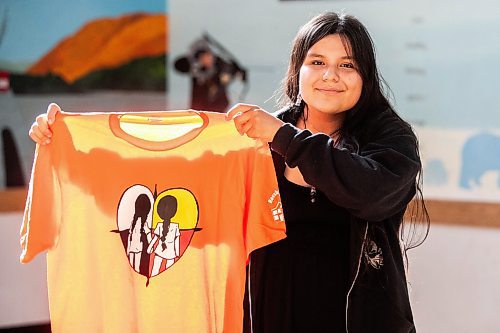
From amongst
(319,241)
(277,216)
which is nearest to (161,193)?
(277,216)

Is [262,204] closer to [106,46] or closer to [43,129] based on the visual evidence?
[43,129]

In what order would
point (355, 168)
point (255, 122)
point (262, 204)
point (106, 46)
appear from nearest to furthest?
point (355, 168) < point (255, 122) < point (262, 204) < point (106, 46)

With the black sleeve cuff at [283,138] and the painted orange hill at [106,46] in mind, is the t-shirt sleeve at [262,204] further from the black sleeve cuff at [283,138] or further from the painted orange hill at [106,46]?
the painted orange hill at [106,46]

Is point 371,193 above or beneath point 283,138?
beneath

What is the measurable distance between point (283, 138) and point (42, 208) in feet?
2.02

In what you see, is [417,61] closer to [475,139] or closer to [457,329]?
[475,139]

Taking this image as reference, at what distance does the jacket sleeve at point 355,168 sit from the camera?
60.6 inches

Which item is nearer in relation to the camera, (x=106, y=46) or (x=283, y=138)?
(x=283, y=138)

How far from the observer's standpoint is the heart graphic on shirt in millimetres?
1781

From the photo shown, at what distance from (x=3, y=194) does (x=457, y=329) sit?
2029mm

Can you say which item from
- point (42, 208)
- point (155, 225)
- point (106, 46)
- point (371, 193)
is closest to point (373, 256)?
point (371, 193)

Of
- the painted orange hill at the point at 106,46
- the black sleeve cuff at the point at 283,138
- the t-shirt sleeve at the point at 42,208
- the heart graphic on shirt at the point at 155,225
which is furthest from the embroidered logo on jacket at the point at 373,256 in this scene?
the painted orange hill at the point at 106,46

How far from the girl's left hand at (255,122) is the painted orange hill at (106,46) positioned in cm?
174

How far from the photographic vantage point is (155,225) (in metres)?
1.79
